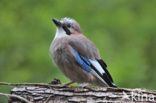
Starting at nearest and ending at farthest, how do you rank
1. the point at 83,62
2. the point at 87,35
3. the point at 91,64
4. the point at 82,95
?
the point at 82,95, the point at 83,62, the point at 91,64, the point at 87,35

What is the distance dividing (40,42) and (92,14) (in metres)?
1.63

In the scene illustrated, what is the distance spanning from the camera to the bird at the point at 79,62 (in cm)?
527

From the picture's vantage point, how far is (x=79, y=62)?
17.4 ft

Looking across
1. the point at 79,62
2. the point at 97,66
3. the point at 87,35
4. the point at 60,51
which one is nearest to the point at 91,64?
the point at 97,66

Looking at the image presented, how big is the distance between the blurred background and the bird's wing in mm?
1220

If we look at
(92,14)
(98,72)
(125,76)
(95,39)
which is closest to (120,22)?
(92,14)

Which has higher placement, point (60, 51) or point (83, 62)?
point (60, 51)

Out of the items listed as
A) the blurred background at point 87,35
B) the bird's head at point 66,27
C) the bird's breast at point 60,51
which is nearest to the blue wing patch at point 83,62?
the bird's breast at point 60,51

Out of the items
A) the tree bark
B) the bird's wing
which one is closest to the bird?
the bird's wing

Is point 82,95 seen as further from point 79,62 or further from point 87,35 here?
point 87,35

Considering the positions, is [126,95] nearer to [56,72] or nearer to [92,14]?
[56,72]

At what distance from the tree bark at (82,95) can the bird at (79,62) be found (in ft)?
3.16

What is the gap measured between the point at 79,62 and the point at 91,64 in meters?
0.20

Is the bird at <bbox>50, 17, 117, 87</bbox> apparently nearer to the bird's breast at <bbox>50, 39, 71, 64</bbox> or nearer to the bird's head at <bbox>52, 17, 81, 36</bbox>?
the bird's breast at <bbox>50, 39, 71, 64</bbox>
